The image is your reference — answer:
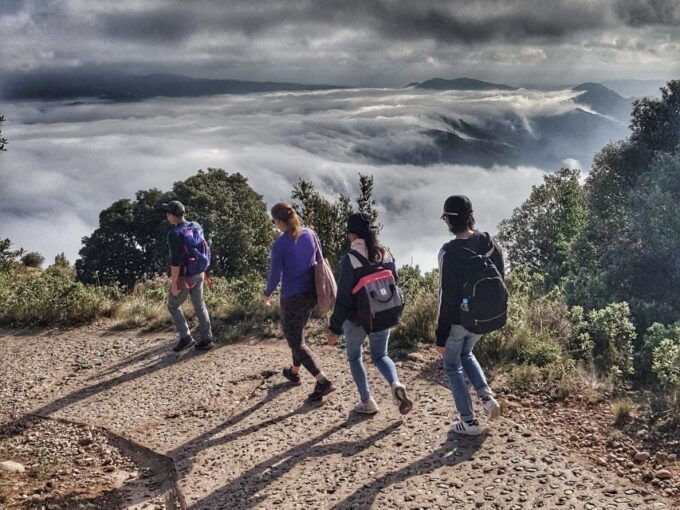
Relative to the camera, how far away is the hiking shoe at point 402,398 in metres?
5.41

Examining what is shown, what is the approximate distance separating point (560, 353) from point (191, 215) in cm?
3774

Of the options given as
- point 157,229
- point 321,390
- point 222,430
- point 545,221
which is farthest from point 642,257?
point 157,229

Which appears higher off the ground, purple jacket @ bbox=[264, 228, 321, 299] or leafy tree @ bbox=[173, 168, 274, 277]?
purple jacket @ bbox=[264, 228, 321, 299]

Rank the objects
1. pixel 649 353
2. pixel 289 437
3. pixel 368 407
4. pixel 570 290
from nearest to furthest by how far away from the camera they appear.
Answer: pixel 289 437 → pixel 368 407 → pixel 649 353 → pixel 570 290

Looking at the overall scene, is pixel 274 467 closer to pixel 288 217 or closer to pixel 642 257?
pixel 288 217

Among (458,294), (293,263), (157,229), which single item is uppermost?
(293,263)

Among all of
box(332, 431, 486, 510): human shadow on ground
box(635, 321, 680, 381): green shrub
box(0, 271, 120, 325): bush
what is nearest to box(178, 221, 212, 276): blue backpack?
box(0, 271, 120, 325): bush

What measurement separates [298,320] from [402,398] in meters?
1.40

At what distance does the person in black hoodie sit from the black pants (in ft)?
5.48

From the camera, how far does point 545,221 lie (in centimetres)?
3225

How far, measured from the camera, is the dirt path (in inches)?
181

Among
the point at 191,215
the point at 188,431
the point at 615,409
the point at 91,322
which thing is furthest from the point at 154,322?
the point at 191,215

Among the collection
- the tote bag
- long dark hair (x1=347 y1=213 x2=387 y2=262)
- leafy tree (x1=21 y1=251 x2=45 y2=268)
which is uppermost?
long dark hair (x1=347 y1=213 x2=387 y2=262)

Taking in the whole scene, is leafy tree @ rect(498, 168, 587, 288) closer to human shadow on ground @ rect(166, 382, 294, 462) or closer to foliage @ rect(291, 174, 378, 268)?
foliage @ rect(291, 174, 378, 268)
